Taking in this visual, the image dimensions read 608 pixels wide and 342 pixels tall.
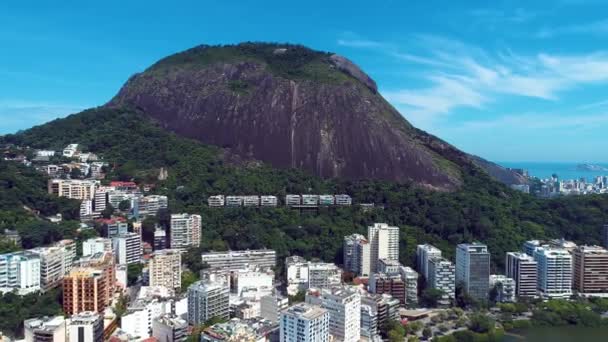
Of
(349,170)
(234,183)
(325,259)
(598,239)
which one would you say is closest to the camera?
(325,259)

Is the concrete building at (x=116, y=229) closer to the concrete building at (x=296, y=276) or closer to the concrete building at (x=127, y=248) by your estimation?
the concrete building at (x=127, y=248)

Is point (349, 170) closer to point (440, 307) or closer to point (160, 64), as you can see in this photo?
Result: point (440, 307)

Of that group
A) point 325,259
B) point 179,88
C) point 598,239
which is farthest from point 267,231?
point 179,88

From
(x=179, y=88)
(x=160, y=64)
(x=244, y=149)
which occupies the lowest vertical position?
(x=244, y=149)

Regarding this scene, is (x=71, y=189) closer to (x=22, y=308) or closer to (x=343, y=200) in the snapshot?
(x=22, y=308)

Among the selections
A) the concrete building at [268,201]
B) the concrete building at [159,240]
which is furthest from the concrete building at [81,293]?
the concrete building at [268,201]

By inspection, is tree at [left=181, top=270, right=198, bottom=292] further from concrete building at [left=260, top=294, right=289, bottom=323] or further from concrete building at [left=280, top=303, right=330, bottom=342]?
concrete building at [left=280, top=303, right=330, bottom=342]
